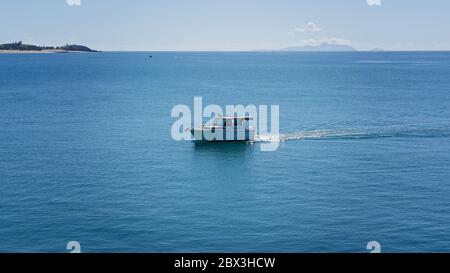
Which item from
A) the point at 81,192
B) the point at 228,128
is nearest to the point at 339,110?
the point at 228,128

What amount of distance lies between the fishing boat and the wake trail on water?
9.07ft

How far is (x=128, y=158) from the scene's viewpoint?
246 ft

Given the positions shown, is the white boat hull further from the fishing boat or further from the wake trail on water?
the wake trail on water

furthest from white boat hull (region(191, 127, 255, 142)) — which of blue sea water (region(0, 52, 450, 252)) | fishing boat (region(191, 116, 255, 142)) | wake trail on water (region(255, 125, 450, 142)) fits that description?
wake trail on water (region(255, 125, 450, 142))

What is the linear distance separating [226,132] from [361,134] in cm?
2312

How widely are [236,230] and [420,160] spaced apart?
1390 inches

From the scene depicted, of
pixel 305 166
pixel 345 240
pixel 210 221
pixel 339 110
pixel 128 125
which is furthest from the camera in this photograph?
pixel 339 110

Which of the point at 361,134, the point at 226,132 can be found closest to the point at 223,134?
the point at 226,132

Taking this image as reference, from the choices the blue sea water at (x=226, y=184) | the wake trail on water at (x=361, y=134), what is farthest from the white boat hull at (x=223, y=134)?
the wake trail on water at (x=361, y=134)

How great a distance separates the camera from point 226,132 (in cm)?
8712

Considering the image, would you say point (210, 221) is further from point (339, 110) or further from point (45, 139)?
point (339, 110)

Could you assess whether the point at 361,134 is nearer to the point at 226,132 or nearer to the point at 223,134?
the point at 226,132

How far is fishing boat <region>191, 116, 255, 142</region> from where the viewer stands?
86.2m

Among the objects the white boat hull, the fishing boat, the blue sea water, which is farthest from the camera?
the fishing boat
